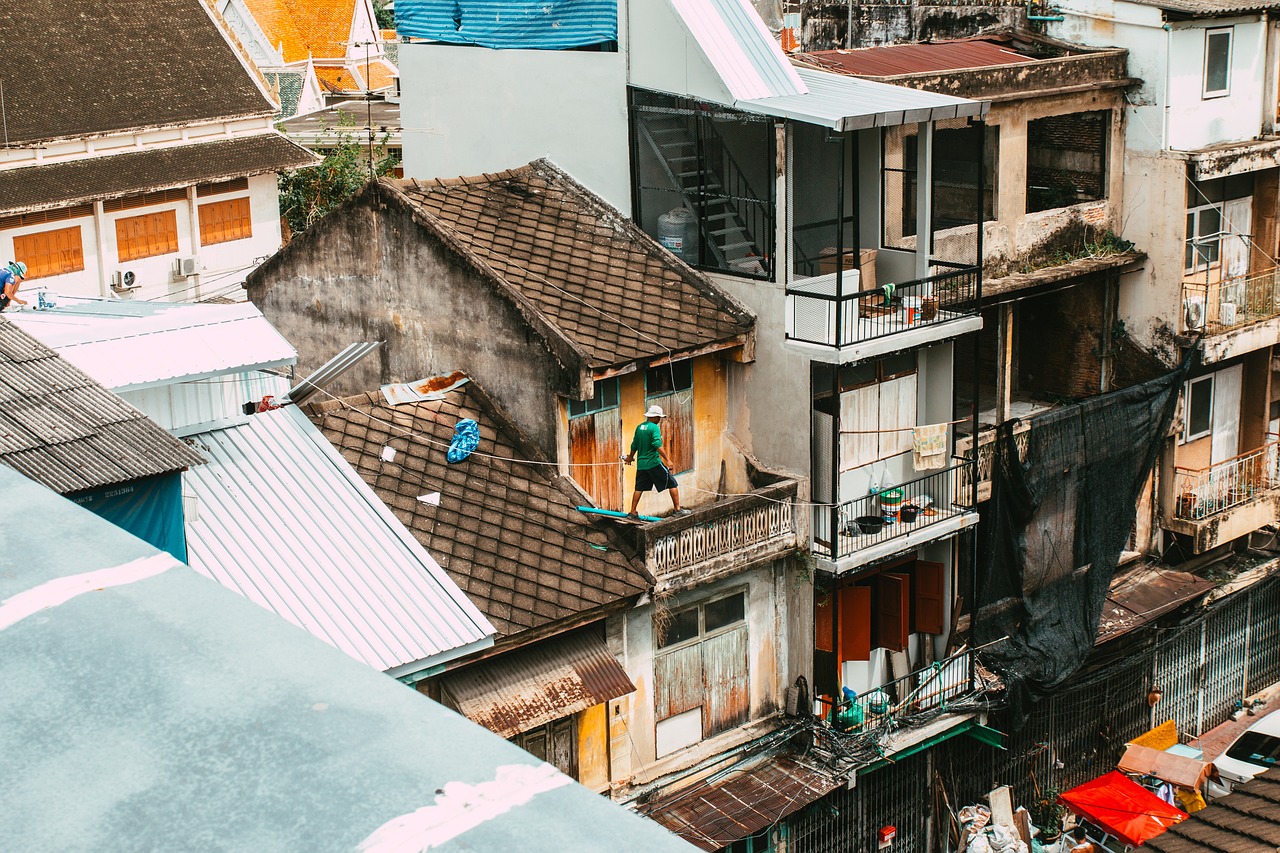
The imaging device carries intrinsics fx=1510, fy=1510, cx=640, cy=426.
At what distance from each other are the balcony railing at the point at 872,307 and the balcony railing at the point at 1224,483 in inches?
322

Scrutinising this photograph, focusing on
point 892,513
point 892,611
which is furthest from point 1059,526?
point 892,513

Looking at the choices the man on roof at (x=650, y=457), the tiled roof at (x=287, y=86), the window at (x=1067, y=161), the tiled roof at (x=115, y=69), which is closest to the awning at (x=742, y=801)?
the man on roof at (x=650, y=457)

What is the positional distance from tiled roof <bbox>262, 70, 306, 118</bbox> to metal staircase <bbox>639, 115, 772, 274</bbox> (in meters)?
43.3

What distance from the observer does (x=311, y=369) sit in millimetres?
24016

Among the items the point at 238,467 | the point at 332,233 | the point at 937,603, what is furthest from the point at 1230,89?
the point at 238,467

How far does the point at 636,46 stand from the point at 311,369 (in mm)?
7280

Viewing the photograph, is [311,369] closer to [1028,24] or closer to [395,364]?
[395,364]

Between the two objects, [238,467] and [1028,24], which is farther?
[1028,24]

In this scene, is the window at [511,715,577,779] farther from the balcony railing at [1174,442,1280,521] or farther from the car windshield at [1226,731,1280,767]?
the balcony railing at [1174,442,1280,521]

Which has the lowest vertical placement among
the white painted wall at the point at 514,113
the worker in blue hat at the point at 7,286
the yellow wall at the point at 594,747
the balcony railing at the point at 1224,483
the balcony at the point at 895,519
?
the yellow wall at the point at 594,747

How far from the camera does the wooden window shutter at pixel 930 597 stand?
24.0m

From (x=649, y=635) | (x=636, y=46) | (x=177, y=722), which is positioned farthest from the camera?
(x=636, y=46)

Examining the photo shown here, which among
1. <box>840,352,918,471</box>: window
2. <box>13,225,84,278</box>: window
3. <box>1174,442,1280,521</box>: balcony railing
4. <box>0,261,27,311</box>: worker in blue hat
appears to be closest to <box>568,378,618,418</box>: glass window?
<box>840,352,918,471</box>: window

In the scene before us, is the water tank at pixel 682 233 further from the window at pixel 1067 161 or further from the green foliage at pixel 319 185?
the green foliage at pixel 319 185
